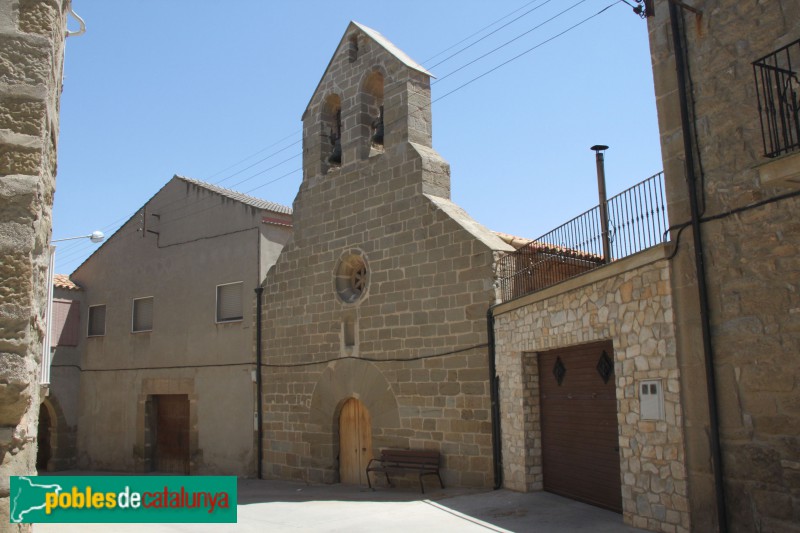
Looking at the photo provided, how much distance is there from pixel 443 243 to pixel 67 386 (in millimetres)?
12831

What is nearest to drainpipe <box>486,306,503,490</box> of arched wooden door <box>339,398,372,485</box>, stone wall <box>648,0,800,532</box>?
arched wooden door <box>339,398,372,485</box>

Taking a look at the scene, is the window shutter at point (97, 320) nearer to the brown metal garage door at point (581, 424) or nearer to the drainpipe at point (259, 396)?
the drainpipe at point (259, 396)

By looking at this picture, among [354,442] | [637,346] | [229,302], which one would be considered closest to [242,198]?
[229,302]

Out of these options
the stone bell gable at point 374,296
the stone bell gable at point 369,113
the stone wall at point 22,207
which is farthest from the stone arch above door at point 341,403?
the stone wall at point 22,207

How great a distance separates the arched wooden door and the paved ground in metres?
1.59

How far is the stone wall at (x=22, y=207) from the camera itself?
8.63 ft

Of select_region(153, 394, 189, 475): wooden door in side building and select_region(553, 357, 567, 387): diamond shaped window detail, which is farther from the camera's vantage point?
select_region(153, 394, 189, 475): wooden door in side building

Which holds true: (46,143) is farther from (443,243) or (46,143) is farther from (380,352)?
(380,352)

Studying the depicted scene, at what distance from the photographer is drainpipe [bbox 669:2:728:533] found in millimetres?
6062

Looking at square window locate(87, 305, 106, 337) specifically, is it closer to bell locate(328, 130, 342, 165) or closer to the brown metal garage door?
bell locate(328, 130, 342, 165)

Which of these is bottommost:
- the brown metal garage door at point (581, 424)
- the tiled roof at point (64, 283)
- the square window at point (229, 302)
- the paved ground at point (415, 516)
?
the paved ground at point (415, 516)

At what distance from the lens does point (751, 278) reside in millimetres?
5977

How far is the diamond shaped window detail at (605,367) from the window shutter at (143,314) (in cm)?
1273

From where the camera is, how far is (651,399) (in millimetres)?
6855
